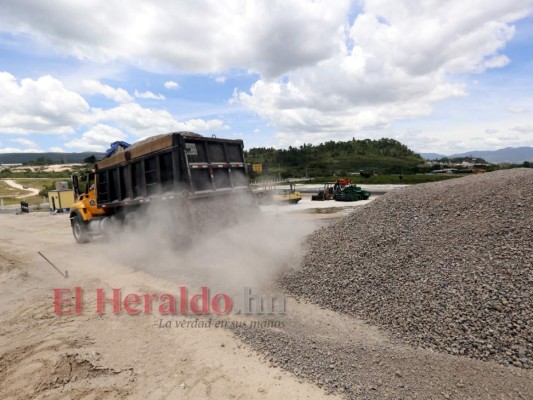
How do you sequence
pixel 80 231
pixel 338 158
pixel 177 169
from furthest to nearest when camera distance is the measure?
1. pixel 338 158
2. pixel 80 231
3. pixel 177 169

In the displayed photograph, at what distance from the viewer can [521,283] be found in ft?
15.7

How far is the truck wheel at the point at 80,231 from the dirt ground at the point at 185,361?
5922 mm

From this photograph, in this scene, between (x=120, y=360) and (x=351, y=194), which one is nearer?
(x=120, y=360)

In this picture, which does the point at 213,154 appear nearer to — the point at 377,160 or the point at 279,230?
the point at 279,230

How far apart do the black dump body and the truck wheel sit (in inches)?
97.7

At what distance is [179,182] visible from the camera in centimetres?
894

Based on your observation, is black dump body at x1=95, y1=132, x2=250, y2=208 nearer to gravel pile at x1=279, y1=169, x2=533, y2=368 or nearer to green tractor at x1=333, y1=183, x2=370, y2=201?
gravel pile at x1=279, y1=169, x2=533, y2=368

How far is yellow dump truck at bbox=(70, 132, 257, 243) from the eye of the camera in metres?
8.93

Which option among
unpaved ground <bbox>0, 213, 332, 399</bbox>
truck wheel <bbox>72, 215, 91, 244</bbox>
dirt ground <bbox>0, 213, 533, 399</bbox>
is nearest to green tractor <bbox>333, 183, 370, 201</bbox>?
truck wheel <bbox>72, 215, 91, 244</bbox>

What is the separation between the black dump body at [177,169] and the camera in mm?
8945

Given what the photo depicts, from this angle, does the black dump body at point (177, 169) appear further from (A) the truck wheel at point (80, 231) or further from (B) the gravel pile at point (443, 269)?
(B) the gravel pile at point (443, 269)

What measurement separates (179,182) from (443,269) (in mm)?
6346

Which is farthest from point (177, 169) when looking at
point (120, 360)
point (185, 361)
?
point (185, 361)

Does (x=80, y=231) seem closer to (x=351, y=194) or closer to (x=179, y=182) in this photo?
(x=179, y=182)
